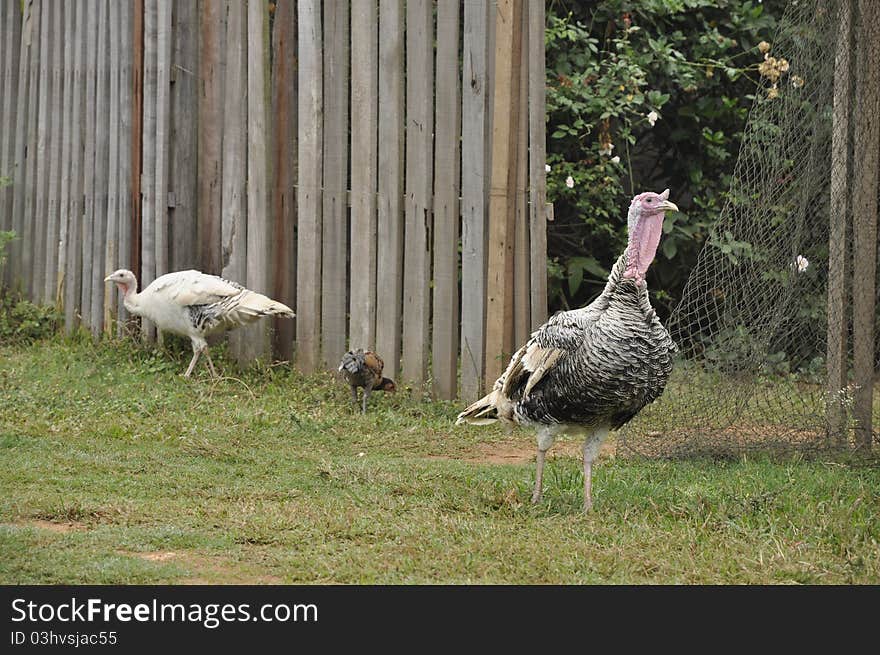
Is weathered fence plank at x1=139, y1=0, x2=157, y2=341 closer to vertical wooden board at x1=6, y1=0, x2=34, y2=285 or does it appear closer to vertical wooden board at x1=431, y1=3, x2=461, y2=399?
vertical wooden board at x1=6, y1=0, x2=34, y2=285

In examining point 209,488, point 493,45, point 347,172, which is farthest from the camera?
point 347,172

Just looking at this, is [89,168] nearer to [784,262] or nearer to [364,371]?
[364,371]

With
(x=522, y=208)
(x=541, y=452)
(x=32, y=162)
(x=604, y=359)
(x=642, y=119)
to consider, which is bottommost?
(x=541, y=452)

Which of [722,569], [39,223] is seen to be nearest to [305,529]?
[722,569]

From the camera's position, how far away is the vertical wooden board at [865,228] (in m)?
7.48

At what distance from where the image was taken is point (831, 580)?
4.88 meters

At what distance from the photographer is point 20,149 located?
11.9 meters

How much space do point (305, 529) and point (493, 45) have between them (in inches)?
180

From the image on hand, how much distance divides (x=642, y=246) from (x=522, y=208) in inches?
120

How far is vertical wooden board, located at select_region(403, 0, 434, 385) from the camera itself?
913 centimetres

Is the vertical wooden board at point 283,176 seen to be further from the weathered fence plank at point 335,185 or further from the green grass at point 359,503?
the green grass at point 359,503

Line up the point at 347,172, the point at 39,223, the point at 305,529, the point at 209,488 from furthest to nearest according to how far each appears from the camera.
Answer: the point at 39,223, the point at 347,172, the point at 209,488, the point at 305,529

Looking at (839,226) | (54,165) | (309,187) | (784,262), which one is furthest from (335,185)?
(839,226)

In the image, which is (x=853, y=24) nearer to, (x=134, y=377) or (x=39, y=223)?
(x=134, y=377)
